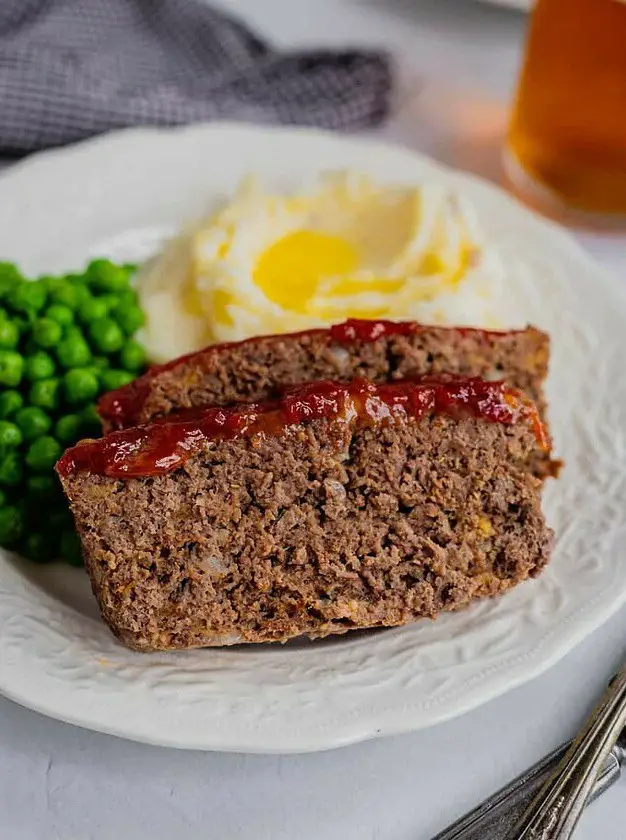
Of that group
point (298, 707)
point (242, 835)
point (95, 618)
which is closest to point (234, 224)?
point (95, 618)

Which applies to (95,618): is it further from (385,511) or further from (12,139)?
(12,139)

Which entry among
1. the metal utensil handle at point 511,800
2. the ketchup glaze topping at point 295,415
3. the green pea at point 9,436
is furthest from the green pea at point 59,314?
the metal utensil handle at point 511,800

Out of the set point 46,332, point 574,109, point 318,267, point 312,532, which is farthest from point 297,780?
point 574,109

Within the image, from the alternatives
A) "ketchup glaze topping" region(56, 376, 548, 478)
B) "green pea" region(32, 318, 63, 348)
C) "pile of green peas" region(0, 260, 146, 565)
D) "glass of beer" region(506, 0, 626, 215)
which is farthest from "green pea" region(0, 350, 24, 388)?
"glass of beer" region(506, 0, 626, 215)

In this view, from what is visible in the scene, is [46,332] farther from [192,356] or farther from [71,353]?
[192,356]

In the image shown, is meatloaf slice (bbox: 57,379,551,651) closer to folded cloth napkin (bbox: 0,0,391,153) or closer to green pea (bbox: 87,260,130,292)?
green pea (bbox: 87,260,130,292)

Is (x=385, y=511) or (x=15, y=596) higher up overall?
(x=385, y=511)

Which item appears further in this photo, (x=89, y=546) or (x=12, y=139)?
(x=12, y=139)
